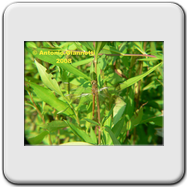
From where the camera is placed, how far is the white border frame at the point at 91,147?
0.57m

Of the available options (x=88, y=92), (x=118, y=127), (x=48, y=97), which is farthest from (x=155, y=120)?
(x=48, y=97)

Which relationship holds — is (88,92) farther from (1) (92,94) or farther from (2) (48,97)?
(2) (48,97)

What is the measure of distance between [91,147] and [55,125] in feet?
0.41

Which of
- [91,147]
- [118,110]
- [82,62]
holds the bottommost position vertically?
[91,147]

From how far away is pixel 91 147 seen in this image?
584 millimetres

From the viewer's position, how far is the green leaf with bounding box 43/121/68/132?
0.60 m

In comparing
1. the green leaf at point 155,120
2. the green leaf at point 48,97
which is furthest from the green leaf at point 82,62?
the green leaf at point 155,120

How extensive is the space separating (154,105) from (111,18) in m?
0.29

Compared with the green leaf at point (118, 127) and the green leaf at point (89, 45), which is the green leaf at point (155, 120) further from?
the green leaf at point (89, 45)

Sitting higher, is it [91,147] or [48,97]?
A: [48,97]

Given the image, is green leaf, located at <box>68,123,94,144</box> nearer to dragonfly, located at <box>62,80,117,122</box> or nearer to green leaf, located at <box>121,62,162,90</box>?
dragonfly, located at <box>62,80,117,122</box>

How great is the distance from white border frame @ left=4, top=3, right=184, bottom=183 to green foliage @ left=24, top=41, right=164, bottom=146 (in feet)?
0.07

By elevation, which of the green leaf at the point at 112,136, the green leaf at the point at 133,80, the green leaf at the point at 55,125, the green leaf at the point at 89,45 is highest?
the green leaf at the point at 89,45

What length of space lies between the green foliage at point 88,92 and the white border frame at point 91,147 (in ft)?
0.07
